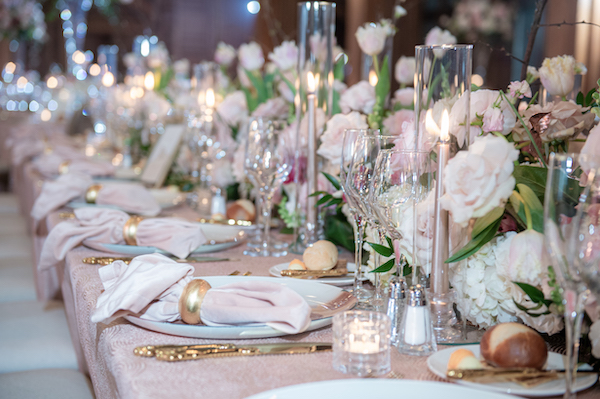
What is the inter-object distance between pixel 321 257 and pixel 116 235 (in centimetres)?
48

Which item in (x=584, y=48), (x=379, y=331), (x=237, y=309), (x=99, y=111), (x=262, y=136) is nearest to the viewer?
(x=379, y=331)

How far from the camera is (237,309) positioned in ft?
2.64

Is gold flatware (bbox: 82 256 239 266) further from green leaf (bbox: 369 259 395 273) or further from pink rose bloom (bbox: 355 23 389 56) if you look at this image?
pink rose bloom (bbox: 355 23 389 56)

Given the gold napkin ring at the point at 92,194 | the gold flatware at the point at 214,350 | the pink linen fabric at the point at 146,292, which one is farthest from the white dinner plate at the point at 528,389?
the gold napkin ring at the point at 92,194

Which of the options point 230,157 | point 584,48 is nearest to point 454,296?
point 230,157

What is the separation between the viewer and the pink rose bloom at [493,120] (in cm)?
94

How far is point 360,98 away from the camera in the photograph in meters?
1.54

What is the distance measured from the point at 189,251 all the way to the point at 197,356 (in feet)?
1.85

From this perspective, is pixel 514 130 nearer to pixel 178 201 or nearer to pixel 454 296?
pixel 454 296

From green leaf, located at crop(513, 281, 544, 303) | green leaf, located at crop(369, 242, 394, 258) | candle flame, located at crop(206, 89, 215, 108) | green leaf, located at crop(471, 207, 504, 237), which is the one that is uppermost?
candle flame, located at crop(206, 89, 215, 108)

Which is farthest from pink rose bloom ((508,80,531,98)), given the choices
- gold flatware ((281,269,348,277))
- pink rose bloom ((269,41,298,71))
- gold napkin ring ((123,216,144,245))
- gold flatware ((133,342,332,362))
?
pink rose bloom ((269,41,298,71))

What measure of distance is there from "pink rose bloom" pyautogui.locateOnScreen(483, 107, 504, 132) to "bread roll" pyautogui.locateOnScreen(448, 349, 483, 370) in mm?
367

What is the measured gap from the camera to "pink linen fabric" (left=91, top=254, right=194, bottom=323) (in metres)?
0.81

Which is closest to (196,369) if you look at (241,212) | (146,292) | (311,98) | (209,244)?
(146,292)
